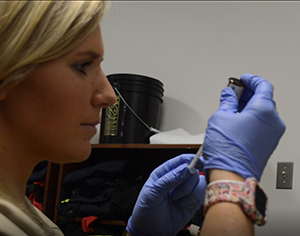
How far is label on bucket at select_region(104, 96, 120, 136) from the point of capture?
1920 mm

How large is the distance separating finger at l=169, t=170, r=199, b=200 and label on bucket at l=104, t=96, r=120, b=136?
879 mm

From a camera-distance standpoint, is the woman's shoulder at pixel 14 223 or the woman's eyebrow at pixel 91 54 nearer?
the woman's shoulder at pixel 14 223

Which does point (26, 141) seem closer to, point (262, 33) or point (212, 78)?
point (212, 78)

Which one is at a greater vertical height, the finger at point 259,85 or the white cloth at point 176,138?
the finger at point 259,85

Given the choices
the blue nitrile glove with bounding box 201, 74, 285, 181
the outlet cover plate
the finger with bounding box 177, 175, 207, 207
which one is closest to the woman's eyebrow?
the blue nitrile glove with bounding box 201, 74, 285, 181

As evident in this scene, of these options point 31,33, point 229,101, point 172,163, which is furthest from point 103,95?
point 172,163

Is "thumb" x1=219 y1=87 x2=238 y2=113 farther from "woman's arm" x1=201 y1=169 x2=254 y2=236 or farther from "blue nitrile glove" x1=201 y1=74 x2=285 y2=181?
"woman's arm" x1=201 y1=169 x2=254 y2=236

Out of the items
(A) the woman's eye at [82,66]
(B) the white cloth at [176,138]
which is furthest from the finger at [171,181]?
(B) the white cloth at [176,138]

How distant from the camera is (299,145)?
1820mm

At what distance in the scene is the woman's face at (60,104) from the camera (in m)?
0.74

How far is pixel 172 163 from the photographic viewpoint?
1139 mm

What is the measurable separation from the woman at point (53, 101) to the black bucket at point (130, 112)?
1074 millimetres

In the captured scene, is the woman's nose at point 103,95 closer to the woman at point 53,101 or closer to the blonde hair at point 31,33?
the woman at point 53,101

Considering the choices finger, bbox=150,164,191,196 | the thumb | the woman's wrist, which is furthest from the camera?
finger, bbox=150,164,191,196
